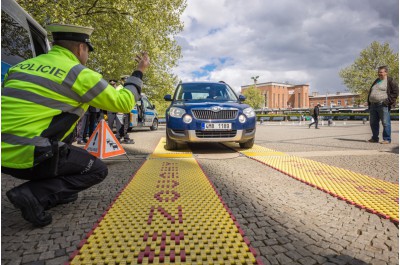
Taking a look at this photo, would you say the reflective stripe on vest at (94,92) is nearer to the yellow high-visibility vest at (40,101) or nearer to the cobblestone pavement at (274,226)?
the yellow high-visibility vest at (40,101)

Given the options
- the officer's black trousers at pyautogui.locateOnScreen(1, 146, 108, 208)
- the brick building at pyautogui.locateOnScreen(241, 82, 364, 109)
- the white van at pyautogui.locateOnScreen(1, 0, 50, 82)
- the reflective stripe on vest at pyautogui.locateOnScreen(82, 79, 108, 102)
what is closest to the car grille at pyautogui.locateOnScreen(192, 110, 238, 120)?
the officer's black trousers at pyautogui.locateOnScreen(1, 146, 108, 208)

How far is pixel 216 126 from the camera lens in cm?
557

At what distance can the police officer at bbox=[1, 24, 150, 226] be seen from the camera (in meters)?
1.87

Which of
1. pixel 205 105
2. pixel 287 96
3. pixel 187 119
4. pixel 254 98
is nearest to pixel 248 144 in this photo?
pixel 205 105

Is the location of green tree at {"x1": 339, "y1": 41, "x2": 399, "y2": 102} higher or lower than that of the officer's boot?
higher

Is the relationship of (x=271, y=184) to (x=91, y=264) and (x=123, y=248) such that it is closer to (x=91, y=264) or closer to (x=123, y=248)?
(x=123, y=248)

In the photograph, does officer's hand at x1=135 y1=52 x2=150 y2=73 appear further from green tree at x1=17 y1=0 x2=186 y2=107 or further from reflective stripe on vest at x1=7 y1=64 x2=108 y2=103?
green tree at x1=17 y1=0 x2=186 y2=107

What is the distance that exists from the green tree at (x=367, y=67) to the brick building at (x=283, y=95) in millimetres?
67670

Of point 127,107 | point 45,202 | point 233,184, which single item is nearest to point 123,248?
point 45,202

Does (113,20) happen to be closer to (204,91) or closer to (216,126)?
(204,91)

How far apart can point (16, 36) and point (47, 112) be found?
13.2ft

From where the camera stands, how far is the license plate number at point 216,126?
5.55 metres

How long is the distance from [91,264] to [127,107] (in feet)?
4.10

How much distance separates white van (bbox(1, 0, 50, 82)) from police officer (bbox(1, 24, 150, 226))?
2808 millimetres
